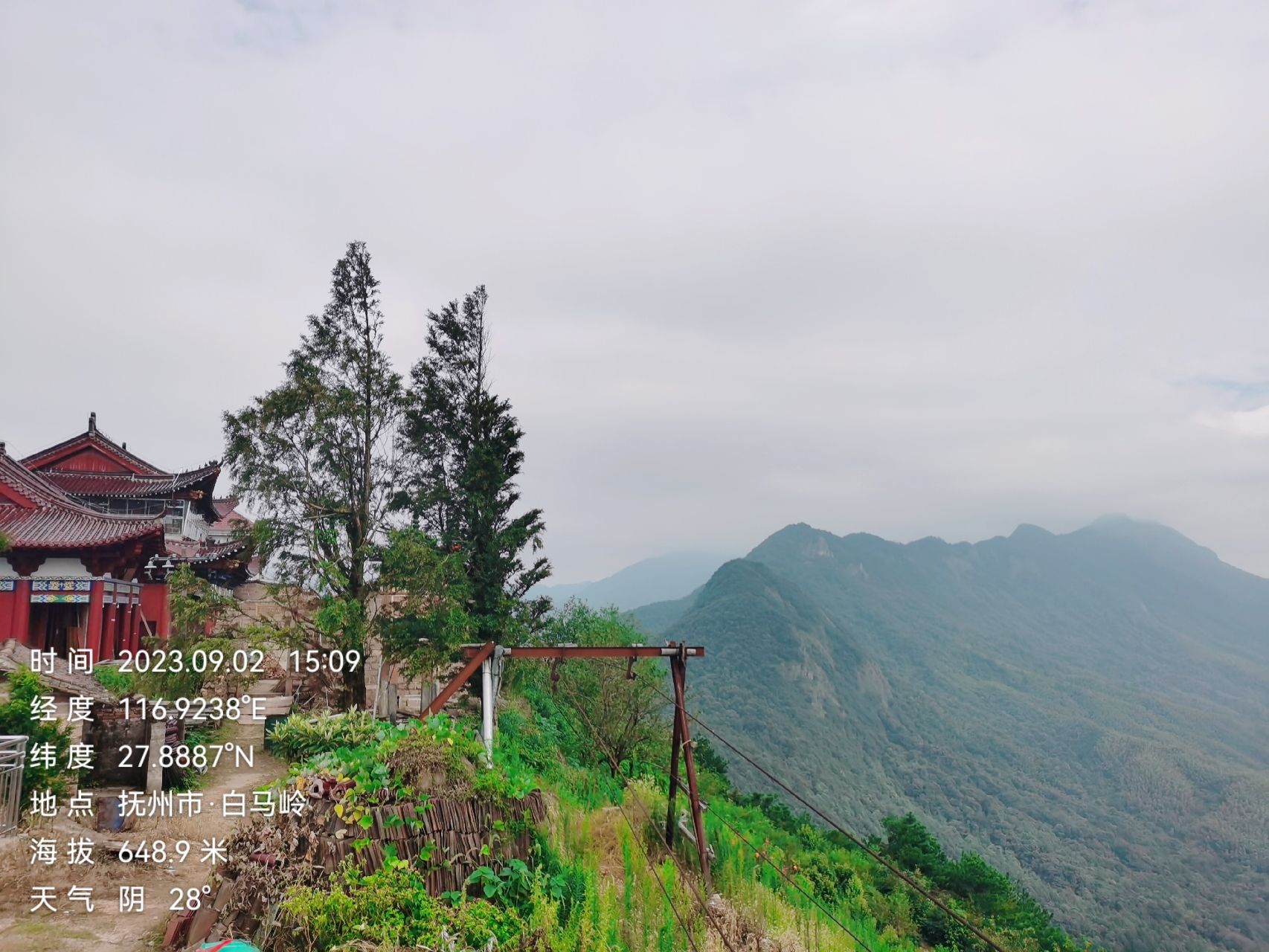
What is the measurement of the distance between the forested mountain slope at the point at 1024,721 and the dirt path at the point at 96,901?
3705 cm

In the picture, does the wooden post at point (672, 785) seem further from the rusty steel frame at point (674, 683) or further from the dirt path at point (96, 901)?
the dirt path at point (96, 901)

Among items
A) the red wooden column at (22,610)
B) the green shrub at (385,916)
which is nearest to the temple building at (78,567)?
the red wooden column at (22,610)

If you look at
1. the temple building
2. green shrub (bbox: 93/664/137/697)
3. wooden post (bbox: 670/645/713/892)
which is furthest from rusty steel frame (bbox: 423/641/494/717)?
the temple building

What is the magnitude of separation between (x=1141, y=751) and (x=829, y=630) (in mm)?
32770

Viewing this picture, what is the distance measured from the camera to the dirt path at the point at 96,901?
6332mm

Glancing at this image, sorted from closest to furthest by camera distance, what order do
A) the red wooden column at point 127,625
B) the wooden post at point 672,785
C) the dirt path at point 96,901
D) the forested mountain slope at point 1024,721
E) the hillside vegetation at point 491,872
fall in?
the hillside vegetation at point 491,872, the dirt path at point 96,901, the wooden post at point 672,785, the red wooden column at point 127,625, the forested mountain slope at point 1024,721

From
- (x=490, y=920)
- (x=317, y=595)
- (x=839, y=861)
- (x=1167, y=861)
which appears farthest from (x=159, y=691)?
(x=1167, y=861)

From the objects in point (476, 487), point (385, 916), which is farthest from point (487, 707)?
point (476, 487)

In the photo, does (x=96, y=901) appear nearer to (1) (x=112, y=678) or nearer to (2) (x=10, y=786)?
(2) (x=10, y=786)

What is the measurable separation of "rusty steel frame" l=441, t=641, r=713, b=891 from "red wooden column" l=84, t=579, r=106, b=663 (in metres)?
14.5

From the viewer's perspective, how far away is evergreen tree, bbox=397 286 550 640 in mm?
18328

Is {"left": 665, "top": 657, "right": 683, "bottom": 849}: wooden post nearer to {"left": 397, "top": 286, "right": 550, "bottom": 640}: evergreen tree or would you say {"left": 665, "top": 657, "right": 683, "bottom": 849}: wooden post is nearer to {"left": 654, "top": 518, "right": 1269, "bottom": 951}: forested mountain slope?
{"left": 397, "top": 286, "right": 550, "bottom": 640}: evergreen tree

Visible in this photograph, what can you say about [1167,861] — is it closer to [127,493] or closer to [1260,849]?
[1260,849]

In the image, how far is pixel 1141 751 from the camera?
8044 cm
